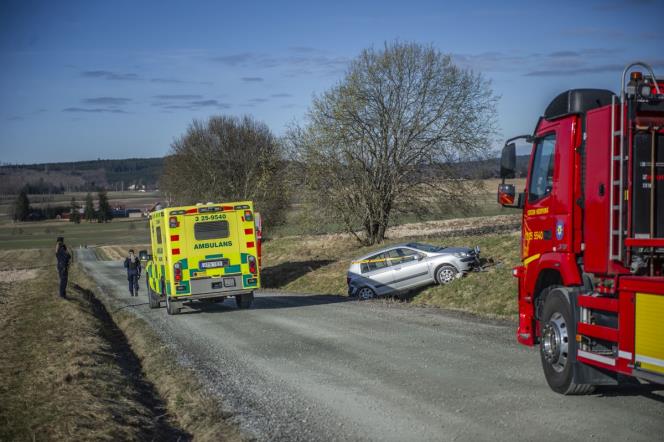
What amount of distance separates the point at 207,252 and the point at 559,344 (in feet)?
41.1

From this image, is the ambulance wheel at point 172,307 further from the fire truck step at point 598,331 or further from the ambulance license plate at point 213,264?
the fire truck step at point 598,331

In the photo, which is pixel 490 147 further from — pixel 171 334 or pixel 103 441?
pixel 103 441

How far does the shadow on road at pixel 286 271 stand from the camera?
35.8m

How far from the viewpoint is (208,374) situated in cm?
1083

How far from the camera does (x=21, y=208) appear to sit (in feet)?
466

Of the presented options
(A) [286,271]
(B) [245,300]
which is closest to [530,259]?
(B) [245,300]

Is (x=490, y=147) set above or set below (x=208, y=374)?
above

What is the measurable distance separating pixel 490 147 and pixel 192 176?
3670 cm

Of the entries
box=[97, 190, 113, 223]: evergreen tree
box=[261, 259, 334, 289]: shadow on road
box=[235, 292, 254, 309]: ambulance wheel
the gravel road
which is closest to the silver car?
box=[235, 292, 254, 309]: ambulance wheel

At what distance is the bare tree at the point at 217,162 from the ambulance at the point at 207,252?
128 feet

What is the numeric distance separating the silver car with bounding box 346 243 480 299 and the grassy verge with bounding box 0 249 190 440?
9176mm

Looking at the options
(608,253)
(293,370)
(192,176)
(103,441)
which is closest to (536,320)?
(608,253)

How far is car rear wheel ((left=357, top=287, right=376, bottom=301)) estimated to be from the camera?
82.0 feet

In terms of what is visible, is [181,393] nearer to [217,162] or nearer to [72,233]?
[217,162]
